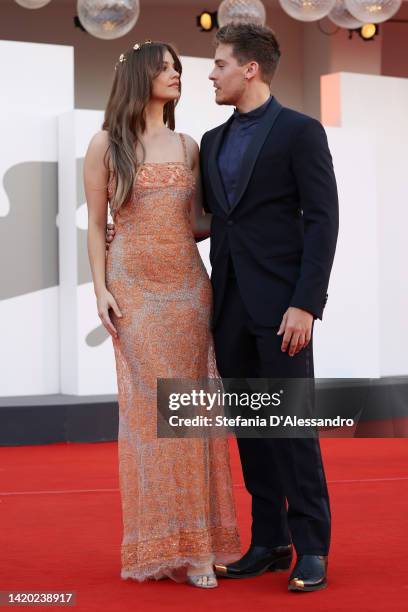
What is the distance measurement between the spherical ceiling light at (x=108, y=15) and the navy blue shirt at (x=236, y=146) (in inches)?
110

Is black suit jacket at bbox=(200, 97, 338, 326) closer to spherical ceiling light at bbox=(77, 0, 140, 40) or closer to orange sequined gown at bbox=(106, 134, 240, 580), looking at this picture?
orange sequined gown at bbox=(106, 134, 240, 580)

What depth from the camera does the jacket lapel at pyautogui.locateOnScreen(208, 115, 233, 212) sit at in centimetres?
295

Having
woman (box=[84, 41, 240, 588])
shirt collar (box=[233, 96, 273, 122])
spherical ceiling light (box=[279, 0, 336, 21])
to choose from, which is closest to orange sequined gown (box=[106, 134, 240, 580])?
woman (box=[84, 41, 240, 588])

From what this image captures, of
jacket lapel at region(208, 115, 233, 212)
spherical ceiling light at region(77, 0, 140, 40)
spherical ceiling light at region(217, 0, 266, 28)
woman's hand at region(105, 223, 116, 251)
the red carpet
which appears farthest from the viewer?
spherical ceiling light at region(217, 0, 266, 28)

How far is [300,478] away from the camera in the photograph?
287 cm

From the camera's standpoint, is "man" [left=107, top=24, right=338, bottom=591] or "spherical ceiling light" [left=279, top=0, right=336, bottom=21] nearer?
"man" [left=107, top=24, right=338, bottom=591]

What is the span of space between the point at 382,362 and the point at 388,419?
1024 millimetres

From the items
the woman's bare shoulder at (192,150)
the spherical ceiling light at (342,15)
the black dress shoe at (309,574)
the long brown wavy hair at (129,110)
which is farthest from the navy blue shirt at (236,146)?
the spherical ceiling light at (342,15)

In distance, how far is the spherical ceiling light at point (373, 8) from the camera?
230 inches

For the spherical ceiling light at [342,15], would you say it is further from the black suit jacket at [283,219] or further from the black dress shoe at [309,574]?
the black dress shoe at [309,574]

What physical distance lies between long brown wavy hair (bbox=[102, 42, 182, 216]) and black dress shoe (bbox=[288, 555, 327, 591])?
1.03 metres

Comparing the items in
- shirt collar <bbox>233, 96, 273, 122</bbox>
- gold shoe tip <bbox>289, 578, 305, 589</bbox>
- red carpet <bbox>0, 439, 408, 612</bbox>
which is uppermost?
shirt collar <bbox>233, 96, 273, 122</bbox>

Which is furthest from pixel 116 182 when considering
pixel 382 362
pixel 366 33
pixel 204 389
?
pixel 366 33

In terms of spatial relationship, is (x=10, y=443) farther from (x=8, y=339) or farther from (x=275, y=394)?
(x=275, y=394)
